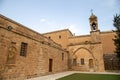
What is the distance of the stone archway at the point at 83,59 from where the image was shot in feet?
55.5

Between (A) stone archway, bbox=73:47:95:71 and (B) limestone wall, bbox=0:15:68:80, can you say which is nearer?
(B) limestone wall, bbox=0:15:68:80

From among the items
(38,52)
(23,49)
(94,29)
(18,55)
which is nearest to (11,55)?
(18,55)

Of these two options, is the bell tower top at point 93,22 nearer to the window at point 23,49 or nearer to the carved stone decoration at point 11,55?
the window at point 23,49

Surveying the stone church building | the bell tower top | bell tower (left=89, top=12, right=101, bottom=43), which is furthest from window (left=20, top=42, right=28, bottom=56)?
the bell tower top

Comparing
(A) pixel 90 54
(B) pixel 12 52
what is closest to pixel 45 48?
(B) pixel 12 52

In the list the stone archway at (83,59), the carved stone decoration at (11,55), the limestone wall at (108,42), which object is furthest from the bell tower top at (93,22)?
the carved stone decoration at (11,55)

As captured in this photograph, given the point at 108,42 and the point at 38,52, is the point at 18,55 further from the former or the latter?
the point at 108,42

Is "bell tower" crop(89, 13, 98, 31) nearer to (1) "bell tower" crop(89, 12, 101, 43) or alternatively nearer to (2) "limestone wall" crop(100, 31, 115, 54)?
(1) "bell tower" crop(89, 12, 101, 43)

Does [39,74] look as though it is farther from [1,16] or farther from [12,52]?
[1,16]

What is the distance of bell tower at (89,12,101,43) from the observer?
18.2 meters

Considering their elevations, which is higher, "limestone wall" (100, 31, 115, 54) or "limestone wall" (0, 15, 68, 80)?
"limestone wall" (100, 31, 115, 54)

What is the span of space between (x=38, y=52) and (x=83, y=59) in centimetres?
1018

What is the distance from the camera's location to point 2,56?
21.3ft

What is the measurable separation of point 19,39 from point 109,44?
18777 millimetres
